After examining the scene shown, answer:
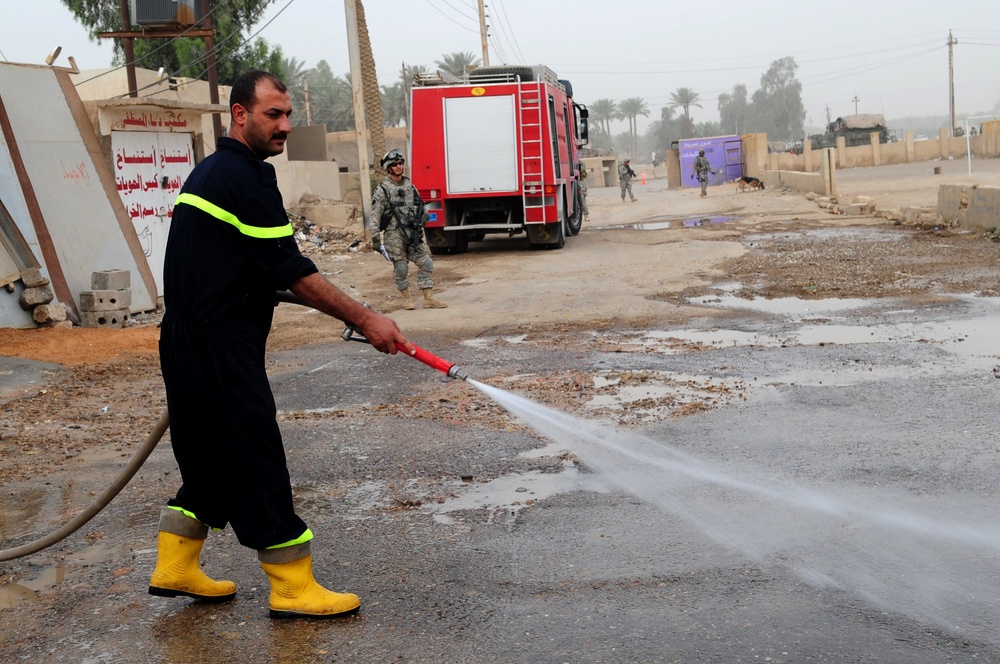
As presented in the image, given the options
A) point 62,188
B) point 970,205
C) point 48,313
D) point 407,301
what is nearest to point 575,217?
point 970,205

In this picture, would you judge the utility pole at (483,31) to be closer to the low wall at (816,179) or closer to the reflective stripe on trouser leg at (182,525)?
the low wall at (816,179)

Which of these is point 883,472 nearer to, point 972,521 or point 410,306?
point 972,521

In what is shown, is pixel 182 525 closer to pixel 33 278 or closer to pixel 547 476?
pixel 547 476

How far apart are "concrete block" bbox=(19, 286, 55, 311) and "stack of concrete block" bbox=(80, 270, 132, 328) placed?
0.54 m

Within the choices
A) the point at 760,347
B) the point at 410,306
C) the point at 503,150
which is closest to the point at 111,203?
the point at 410,306

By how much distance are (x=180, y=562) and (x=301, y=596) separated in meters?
0.50

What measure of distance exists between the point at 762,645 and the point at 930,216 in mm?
17310

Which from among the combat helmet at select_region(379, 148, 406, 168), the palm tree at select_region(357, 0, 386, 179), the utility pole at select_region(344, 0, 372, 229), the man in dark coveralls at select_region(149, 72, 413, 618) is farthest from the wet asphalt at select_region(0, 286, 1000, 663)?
the palm tree at select_region(357, 0, 386, 179)

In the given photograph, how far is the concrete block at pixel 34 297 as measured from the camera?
1091 centimetres

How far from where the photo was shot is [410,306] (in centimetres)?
1209

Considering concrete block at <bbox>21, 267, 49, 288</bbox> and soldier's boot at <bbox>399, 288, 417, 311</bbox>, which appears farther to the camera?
soldier's boot at <bbox>399, 288, 417, 311</bbox>

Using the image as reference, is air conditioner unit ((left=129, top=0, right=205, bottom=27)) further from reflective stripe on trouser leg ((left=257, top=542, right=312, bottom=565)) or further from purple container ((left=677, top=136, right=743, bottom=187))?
purple container ((left=677, top=136, right=743, bottom=187))

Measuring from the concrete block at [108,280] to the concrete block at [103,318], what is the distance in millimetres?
305

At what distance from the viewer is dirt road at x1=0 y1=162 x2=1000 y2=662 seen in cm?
331
